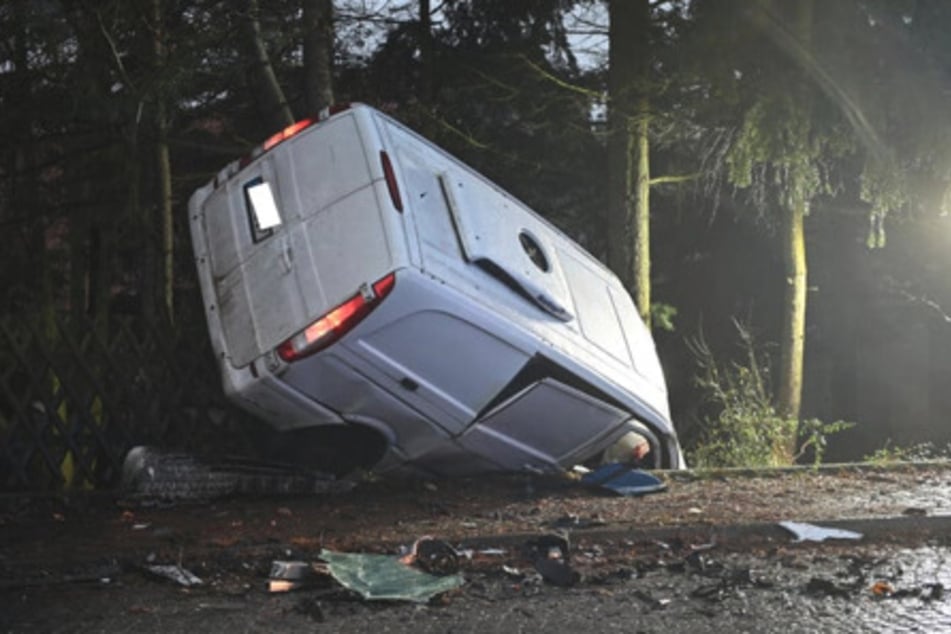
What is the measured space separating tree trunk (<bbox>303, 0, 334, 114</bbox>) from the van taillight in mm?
6050

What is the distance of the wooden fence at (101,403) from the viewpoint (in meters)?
7.86

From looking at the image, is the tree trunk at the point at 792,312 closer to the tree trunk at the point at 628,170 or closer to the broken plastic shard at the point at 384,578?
the tree trunk at the point at 628,170

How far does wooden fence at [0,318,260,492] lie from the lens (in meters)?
7.86

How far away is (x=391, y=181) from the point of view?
6.45 metres

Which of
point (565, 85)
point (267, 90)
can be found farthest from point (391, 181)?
point (565, 85)

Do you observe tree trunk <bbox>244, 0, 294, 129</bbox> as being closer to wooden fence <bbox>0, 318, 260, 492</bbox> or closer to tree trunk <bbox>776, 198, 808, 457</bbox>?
wooden fence <bbox>0, 318, 260, 492</bbox>

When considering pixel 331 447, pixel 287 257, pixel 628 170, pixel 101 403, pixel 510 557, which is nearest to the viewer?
pixel 510 557

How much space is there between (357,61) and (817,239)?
9.96m

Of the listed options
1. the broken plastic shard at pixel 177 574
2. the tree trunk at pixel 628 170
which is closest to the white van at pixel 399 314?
the broken plastic shard at pixel 177 574

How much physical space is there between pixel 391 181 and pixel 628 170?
785 centimetres

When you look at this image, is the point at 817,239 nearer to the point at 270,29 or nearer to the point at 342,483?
the point at 270,29

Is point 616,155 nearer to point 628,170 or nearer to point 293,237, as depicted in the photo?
point 628,170

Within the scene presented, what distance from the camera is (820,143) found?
29.6 feet

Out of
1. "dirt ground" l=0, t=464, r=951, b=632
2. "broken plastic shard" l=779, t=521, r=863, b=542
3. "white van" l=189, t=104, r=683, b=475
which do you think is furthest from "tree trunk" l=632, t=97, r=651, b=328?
"broken plastic shard" l=779, t=521, r=863, b=542
